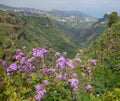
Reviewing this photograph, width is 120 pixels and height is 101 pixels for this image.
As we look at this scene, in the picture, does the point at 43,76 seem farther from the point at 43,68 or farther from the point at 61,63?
the point at 61,63

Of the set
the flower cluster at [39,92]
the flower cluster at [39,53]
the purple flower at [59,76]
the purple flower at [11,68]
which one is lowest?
the flower cluster at [39,92]

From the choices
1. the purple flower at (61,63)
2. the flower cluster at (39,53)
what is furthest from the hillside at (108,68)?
the flower cluster at (39,53)

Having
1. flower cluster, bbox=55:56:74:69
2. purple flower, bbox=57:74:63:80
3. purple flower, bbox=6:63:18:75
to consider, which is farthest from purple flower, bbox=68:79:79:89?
purple flower, bbox=6:63:18:75

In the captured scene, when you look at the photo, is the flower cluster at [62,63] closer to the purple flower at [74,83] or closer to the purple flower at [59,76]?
the purple flower at [59,76]

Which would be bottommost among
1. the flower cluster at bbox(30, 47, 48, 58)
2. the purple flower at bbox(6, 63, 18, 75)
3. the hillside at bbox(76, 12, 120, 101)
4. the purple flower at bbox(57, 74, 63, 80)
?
the hillside at bbox(76, 12, 120, 101)

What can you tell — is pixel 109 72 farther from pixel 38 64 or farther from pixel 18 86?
pixel 18 86

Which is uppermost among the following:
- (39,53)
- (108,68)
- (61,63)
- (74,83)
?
(39,53)

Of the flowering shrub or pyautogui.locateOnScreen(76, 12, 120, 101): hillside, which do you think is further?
pyautogui.locateOnScreen(76, 12, 120, 101): hillside

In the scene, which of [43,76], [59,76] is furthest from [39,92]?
[43,76]

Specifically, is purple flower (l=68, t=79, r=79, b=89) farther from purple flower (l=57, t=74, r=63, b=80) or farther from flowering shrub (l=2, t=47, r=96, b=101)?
purple flower (l=57, t=74, r=63, b=80)

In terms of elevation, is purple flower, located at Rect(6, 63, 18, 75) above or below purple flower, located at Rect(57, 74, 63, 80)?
above

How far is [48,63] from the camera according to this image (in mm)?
9297

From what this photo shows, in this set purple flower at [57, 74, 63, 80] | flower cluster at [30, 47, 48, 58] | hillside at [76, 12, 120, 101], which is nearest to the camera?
purple flower at [57, 74, 63, 80]

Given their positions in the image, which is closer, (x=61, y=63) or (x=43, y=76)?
(x=61, y=63)
